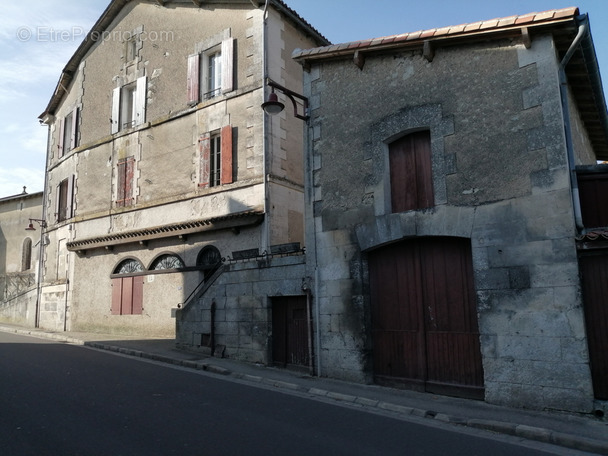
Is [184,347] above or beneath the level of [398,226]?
beneath

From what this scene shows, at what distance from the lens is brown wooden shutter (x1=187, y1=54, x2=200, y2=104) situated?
1518 centimetres

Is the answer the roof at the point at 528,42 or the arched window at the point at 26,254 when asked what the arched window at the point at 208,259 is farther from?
the arched window at the point at 26,254

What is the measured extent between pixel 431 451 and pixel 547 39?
5844mm

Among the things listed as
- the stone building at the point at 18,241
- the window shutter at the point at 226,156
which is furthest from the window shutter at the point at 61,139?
the window shutter at the point at 226,156

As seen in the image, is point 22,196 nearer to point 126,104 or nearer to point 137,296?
point 126,104

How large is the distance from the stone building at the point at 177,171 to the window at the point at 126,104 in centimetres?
4

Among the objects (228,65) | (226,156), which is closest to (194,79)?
(228,65)

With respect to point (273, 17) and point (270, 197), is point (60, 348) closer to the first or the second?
point (270, 197)

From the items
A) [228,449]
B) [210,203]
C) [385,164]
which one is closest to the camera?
[228,449]

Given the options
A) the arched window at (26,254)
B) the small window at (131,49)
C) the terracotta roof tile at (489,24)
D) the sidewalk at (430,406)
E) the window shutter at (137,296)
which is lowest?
the sidewalk at (430,406)

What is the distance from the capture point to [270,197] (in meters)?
13.0

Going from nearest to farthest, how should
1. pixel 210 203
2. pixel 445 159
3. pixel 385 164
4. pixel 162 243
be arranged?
pixel 445 159 < pixel 385 164 < pixel 210 203 < pixel 162 243

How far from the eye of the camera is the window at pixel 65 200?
1874cm

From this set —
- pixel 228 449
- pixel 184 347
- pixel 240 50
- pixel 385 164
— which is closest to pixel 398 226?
pixel 385 164
